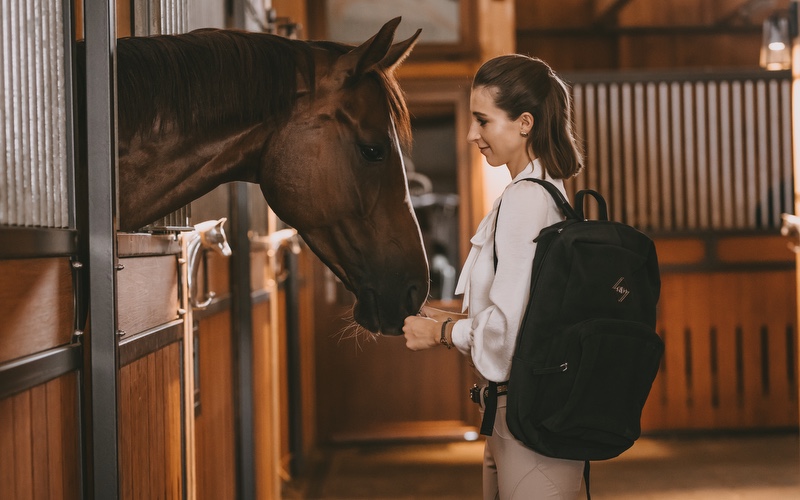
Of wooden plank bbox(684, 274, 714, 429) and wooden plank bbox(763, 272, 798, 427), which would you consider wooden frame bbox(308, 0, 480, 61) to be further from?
wooden plank bbox(763, 272, 798, 427)

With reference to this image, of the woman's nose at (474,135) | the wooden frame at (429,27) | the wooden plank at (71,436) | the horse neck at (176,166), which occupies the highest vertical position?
the wooden frame at (429,27)

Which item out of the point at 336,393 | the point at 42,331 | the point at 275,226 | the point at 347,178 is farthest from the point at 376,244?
the point at 336,393

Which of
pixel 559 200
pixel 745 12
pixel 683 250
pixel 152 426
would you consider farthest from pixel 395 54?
pixel 745 12

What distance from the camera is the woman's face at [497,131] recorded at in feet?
4.18

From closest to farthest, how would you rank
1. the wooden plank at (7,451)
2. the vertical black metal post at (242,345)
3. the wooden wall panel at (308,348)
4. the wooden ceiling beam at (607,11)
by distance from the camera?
the wooden plank at (7,451), the vertical black metal post at (242,345), the wooden wall panel at (308,348), the wooden ceiling beam at (607,11)

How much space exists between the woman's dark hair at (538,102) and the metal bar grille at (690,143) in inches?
116

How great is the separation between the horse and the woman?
0.17 meters

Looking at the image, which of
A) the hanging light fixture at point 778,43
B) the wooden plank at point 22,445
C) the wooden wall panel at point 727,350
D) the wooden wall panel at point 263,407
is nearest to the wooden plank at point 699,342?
the wooden wall panel at point 727,350

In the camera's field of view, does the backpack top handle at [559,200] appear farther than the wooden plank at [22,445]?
Yes

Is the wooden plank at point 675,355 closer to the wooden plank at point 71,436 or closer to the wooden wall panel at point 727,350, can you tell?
the wooden wall panel at point 727,350

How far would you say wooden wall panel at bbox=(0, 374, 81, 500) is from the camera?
0.96 m

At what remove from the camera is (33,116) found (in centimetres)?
102

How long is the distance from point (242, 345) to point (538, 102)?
1.37 metres

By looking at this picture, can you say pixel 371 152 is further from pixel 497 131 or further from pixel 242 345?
pixel 242 345
